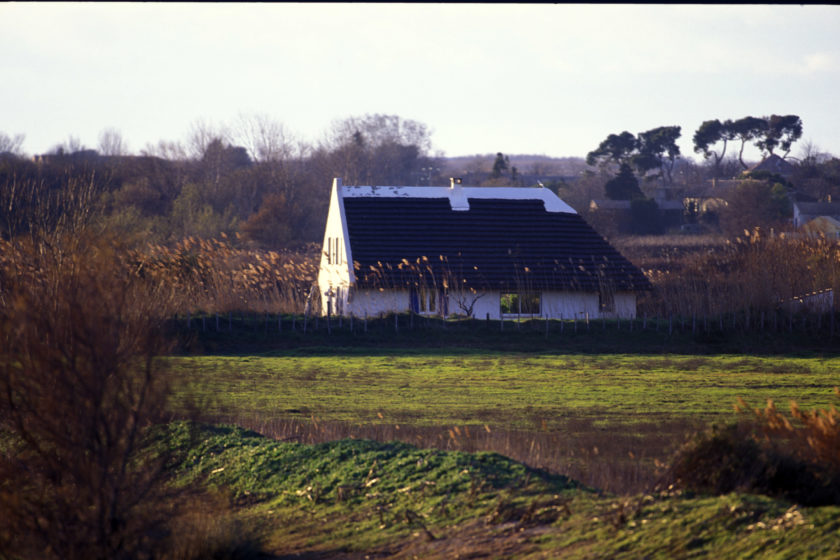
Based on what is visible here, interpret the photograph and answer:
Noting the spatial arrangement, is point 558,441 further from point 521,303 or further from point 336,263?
point 336,263

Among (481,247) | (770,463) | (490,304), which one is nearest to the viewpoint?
(770,463)

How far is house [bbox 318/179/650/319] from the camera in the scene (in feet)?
117

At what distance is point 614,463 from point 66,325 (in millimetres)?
6715

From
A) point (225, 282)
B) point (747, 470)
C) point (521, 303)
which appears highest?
point (225, 282)

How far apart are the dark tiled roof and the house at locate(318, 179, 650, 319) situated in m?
0.04

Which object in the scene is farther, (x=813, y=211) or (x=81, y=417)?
(x=813, y=211)

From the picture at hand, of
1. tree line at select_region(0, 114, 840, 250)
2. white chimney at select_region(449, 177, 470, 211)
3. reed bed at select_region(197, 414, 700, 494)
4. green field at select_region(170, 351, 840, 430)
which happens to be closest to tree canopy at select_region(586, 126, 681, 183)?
tree line at select_region(0, 114, 840, 250)

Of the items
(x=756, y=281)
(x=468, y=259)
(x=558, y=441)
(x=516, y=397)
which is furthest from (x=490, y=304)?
(x=558, y=441)

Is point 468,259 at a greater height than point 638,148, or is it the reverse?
point 638,148

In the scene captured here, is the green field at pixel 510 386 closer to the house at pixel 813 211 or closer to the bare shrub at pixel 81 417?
the bare shrub at pixel 81 417

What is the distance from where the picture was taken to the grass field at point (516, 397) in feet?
40.0

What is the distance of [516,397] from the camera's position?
63.5ft

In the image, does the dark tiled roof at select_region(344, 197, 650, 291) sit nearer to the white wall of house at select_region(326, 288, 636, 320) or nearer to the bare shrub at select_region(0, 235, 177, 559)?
the white wall of house at select_region(326, 288, 636, 320)

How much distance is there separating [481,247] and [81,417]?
31020mm
